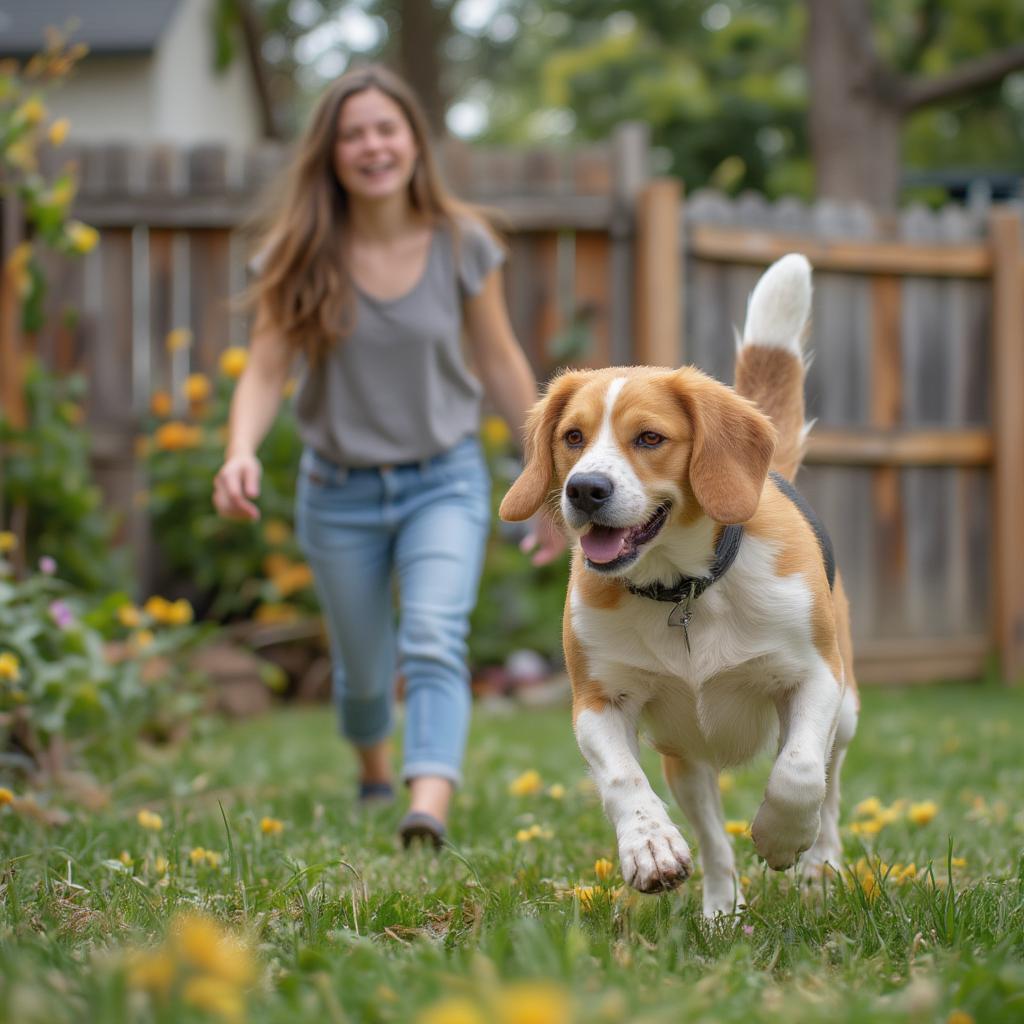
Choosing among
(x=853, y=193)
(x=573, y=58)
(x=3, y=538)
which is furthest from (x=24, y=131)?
(x=573, y=58)

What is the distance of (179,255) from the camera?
7387 millimetres

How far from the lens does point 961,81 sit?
11.3 metres

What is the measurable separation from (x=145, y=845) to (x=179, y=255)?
4.83 metres

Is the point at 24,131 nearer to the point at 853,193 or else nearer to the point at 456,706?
the point at 456,706

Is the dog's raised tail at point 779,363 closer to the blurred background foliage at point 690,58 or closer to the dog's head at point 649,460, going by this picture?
the dog's head at point 649,460

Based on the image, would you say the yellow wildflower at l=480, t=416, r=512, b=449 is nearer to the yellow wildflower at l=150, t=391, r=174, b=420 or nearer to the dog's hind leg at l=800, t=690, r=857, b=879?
the yellow wildflower at l=150, t=391, r=174, b=420

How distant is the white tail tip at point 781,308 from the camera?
130 inches

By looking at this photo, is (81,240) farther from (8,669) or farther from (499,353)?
(8,669)

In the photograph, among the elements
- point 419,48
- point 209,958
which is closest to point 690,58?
point 419,48

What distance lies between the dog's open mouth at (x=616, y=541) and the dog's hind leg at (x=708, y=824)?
0.60m

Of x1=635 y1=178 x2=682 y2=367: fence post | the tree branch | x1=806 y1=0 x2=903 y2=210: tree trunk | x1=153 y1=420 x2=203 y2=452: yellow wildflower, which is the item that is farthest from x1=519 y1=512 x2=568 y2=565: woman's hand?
the tree branch

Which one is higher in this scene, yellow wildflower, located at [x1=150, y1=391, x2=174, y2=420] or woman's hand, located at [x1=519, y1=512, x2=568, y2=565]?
yellow wildflower, located at [x1=150, y1=391, x2=174, y2=420]

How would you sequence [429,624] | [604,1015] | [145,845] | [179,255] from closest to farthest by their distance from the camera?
[604,1015] → [145,845] → [429,624] → [179,255]

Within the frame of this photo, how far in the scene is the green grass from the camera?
1.69m
